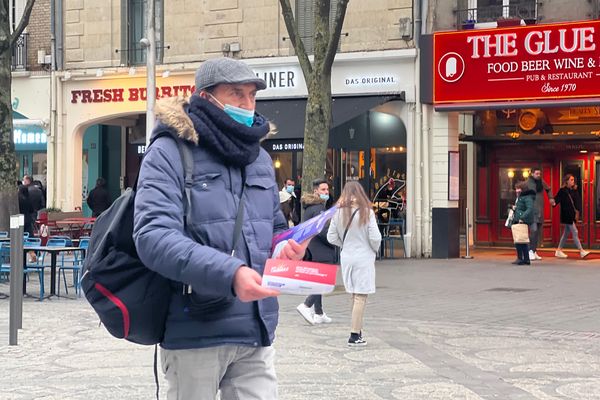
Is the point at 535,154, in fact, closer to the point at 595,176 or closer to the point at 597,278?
the point at 595,176

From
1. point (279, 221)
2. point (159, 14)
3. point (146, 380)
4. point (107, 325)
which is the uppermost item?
point (159, 14)

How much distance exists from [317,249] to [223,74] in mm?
7162

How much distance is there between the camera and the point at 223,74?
3754 mm

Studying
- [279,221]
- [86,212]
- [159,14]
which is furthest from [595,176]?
[279,221]

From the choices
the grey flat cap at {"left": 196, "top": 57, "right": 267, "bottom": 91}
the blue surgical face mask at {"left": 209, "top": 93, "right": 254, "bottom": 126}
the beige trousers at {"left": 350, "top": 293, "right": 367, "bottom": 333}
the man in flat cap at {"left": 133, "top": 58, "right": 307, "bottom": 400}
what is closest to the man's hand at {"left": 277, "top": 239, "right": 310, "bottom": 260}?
the man in flat cap at {"left": 133, "top": 58, "right": 307, "bottom": 400}

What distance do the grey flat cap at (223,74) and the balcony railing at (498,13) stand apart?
57.4 ft

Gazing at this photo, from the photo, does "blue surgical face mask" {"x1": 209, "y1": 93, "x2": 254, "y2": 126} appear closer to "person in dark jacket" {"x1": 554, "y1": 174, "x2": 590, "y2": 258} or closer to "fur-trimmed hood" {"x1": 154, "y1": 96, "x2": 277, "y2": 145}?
"fur-trimmed hood" {"x1": 154, "y1": 96, "x2": 277, "y2": 145}

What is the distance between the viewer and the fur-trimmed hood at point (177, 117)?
363 cm

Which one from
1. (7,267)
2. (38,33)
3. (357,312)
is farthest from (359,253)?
(38,33)

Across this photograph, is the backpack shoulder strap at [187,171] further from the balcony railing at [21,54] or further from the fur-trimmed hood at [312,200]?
the balcony railing at [21,54]

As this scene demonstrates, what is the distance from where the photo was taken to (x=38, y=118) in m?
26.2

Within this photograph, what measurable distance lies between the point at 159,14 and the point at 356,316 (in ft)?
53.7

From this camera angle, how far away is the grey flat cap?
375 cm

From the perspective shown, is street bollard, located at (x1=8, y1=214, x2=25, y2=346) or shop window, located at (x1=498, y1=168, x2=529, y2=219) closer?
street bollard, located at (x1=8, y1=214, x2=25, y2=346)
